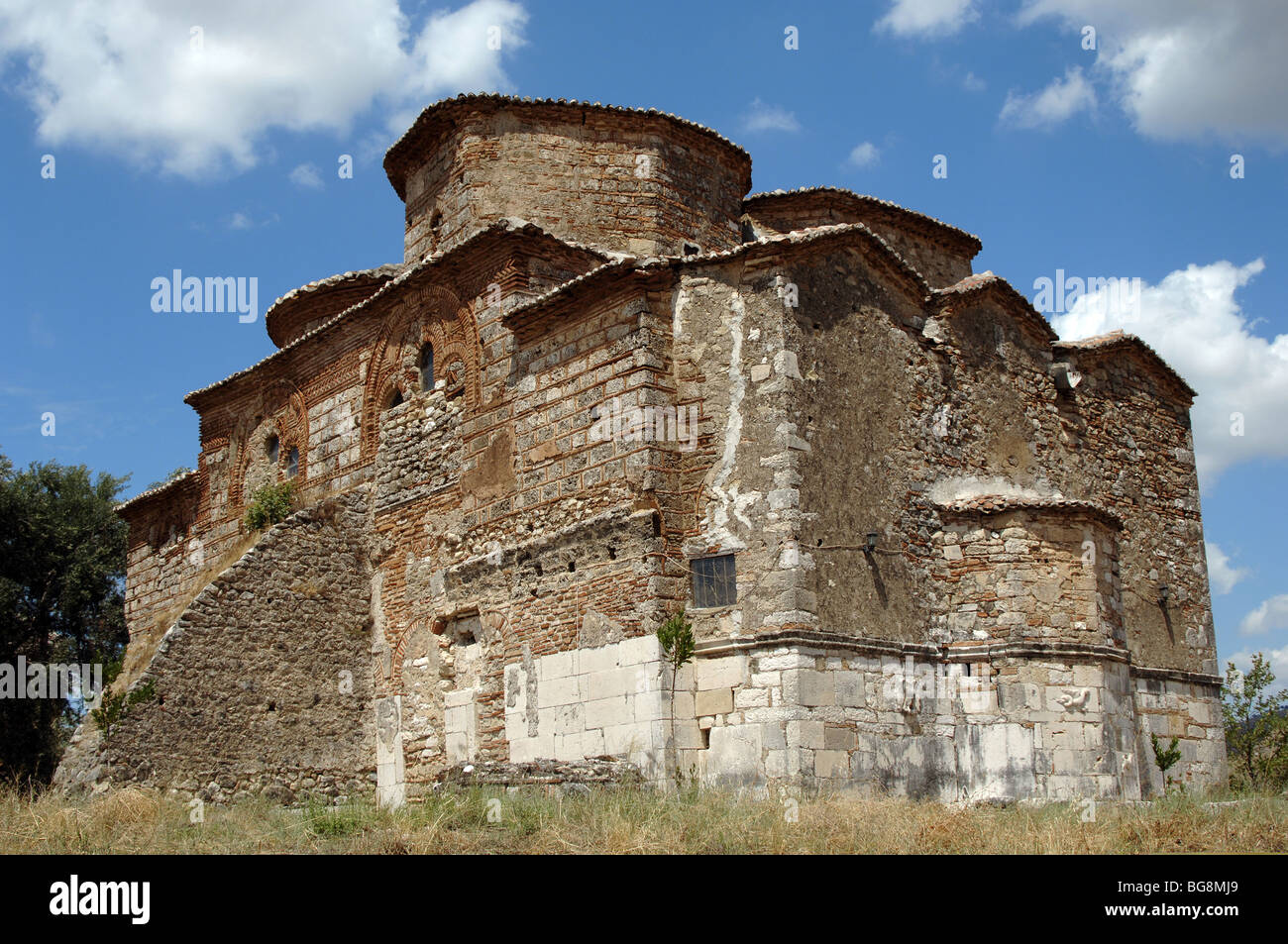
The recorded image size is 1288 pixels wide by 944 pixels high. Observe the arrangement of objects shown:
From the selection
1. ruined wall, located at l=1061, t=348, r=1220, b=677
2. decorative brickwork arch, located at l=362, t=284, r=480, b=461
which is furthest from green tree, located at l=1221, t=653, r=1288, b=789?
decorative brickwork arch, located at l=362, t=284, r=480, b=461

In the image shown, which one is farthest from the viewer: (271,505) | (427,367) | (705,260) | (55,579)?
(55,579)

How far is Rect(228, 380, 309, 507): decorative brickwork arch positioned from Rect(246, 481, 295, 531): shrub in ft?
1.05

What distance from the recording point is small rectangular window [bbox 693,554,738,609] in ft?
41.6

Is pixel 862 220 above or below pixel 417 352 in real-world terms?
above

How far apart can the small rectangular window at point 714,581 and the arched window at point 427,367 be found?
5.61 meters

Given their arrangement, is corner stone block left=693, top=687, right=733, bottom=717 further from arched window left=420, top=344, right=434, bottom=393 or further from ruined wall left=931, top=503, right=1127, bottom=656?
arched window left=420, top=344, right=434, bottom=393

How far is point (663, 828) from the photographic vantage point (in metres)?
9.55

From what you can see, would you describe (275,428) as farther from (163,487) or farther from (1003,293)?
(1003,293)

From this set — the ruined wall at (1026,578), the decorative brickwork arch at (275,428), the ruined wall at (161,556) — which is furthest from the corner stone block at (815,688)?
the ruined wall at (161,556)

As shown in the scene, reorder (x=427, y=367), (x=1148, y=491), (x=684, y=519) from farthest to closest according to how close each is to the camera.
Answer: (x=1148, y=491) → (x=427, y=367) → (x=684, y=519)

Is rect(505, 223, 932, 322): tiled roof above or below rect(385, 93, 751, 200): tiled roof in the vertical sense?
below

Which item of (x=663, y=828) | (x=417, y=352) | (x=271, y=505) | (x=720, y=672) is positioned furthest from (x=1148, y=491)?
(x=271, y=505)

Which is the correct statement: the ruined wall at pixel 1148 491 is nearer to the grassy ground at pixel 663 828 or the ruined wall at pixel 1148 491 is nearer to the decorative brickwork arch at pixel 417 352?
the grassy ground at pixel 663 828

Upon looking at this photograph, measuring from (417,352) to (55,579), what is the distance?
548 inches
